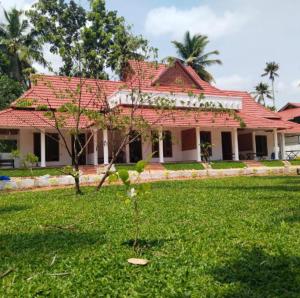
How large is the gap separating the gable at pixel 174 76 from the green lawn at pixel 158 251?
1452 centimetres

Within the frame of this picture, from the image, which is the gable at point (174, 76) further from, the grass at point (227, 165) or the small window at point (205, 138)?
the grass at point (227, 165)

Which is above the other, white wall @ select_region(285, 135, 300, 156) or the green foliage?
the green foliage

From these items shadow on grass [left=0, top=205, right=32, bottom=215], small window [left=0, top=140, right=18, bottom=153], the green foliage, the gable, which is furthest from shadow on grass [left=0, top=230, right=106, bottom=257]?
the green foliage

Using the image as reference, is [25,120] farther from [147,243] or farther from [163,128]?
[147,243]

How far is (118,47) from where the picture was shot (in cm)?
1376

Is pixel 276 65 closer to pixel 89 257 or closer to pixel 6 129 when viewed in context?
pixel 6 129

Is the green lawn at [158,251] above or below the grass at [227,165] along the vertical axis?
below

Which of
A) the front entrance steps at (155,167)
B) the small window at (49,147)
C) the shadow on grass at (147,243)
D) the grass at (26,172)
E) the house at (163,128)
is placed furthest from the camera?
the small window at (49,147)

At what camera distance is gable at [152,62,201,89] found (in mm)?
22234

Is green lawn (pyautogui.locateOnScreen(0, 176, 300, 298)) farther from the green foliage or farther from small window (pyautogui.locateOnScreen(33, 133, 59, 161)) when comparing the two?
the green foliage

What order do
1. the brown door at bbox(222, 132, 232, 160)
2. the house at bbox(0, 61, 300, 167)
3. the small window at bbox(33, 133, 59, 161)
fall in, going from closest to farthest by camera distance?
the house at bbox(0, 61, 300, 167) < the small window at bbox(33, 133, 59, 161) < the brown door at bbox(222, 132, 232, 160)

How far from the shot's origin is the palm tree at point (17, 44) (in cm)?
3372

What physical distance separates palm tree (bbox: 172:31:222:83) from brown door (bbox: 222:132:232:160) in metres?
14.4

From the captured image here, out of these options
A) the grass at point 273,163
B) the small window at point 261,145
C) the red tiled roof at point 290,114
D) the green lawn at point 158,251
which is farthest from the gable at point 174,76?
the red tiled roof at point 290,114
